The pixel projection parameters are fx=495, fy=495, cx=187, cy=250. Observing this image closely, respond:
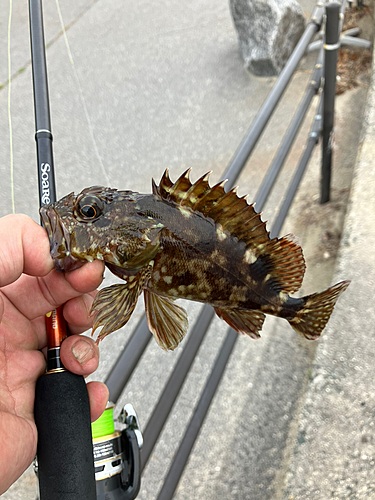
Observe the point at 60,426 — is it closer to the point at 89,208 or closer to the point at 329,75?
the point at 89,208

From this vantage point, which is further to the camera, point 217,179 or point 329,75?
point 217,179

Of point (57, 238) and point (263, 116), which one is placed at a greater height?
point (57, 238)

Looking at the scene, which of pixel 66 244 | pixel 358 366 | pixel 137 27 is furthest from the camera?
pixel 137 27

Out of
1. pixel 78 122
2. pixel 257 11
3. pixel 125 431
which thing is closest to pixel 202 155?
pixel 78 122

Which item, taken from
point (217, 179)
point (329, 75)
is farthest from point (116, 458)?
point (217, 179)

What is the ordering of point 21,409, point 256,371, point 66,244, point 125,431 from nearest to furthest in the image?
point 66,244, point 21,409, point 125,431, point 256,371

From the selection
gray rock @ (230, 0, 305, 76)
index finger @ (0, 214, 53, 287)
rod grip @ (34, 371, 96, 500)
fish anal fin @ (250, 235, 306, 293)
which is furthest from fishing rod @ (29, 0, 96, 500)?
gray rock @ (230, 0, 305, 76)

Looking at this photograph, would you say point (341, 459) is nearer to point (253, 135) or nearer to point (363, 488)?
point (363, 488)
